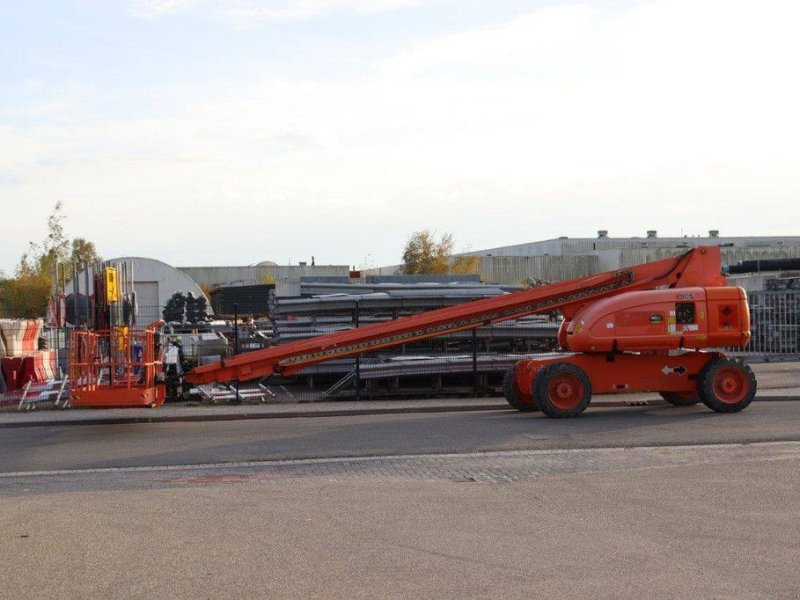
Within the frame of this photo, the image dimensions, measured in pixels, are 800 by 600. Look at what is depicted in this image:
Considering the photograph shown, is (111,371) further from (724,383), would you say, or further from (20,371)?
(724,383)

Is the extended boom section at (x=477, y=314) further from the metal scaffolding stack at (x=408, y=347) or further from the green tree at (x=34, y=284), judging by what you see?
the green tree at (x=34, y=284)

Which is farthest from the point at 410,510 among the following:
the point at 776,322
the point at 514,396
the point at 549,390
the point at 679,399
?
the point at 776,322

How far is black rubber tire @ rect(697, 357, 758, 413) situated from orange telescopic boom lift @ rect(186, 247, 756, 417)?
2cm

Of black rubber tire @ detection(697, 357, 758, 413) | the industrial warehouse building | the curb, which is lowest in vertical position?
the curb

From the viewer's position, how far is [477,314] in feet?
64.0

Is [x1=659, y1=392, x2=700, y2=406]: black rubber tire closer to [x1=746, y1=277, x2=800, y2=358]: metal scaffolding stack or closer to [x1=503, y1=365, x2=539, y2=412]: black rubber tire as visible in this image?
[x1=503, y1=365, x2=539, y2=412]: black rubber tire

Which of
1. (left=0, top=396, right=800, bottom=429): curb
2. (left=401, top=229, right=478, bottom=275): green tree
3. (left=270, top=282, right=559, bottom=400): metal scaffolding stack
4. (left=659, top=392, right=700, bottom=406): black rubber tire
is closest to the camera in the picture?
(left=0, top=396, right=800, bottom=429): curb

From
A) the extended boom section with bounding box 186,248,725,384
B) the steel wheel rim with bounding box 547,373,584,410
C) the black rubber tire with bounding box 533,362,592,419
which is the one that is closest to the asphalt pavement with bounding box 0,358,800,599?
the black rubber tire with bounding box 533,362,592,419

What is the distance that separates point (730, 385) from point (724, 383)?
0.34 feet

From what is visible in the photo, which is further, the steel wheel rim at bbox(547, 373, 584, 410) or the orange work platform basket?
the steel wheel rim at bbox(547, 373, 584, 410)

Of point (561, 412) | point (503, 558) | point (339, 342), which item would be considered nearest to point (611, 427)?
point (561, 412)

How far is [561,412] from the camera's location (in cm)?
1755

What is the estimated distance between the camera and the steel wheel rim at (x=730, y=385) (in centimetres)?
1798

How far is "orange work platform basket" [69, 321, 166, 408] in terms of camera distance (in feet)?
54.7
